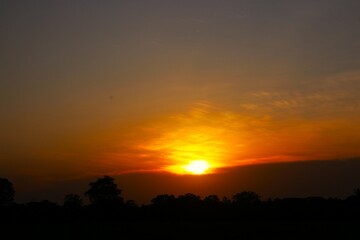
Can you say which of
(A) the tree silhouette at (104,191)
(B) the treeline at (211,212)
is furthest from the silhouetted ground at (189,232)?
(A) the tree silhouette at (104,191)

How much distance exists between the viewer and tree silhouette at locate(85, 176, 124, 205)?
83.2m

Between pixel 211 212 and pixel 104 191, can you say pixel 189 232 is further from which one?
pixel 104 191

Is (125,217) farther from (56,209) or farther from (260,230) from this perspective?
(260,230)

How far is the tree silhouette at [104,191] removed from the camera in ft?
273

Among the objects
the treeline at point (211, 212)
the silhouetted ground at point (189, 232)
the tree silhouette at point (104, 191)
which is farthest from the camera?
the tree silhouette at point (104, 191)

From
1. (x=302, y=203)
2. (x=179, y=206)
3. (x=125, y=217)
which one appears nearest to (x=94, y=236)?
(x=125, y=217)

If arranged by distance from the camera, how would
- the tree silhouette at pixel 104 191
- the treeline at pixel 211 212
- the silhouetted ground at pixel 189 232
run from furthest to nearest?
1. the tree silhouette at pixel 104 191
2. the treeline at pixel 211 212
3. the silhouetted ground at pixel 189 232

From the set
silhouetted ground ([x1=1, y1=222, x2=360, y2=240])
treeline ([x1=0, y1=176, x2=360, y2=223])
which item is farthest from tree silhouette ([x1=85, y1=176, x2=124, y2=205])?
silhouetted ground ([x1=1, y1=222, x2=360, y2=240])

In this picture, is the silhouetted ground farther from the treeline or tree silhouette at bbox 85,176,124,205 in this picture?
tree silhouette at bbox 85,176,124,205

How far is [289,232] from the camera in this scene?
1524 inches

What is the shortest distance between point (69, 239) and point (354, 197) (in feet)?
163

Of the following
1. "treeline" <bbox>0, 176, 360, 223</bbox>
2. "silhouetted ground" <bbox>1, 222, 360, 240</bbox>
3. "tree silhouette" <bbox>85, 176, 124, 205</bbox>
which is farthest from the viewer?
"tree silhouette" <bbox>85, 176, 124, 205</bbox>

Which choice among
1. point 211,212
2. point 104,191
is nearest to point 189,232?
point 211,212

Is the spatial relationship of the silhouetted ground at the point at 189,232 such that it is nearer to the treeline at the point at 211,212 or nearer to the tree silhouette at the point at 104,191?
the treeline at the point at 211,212
